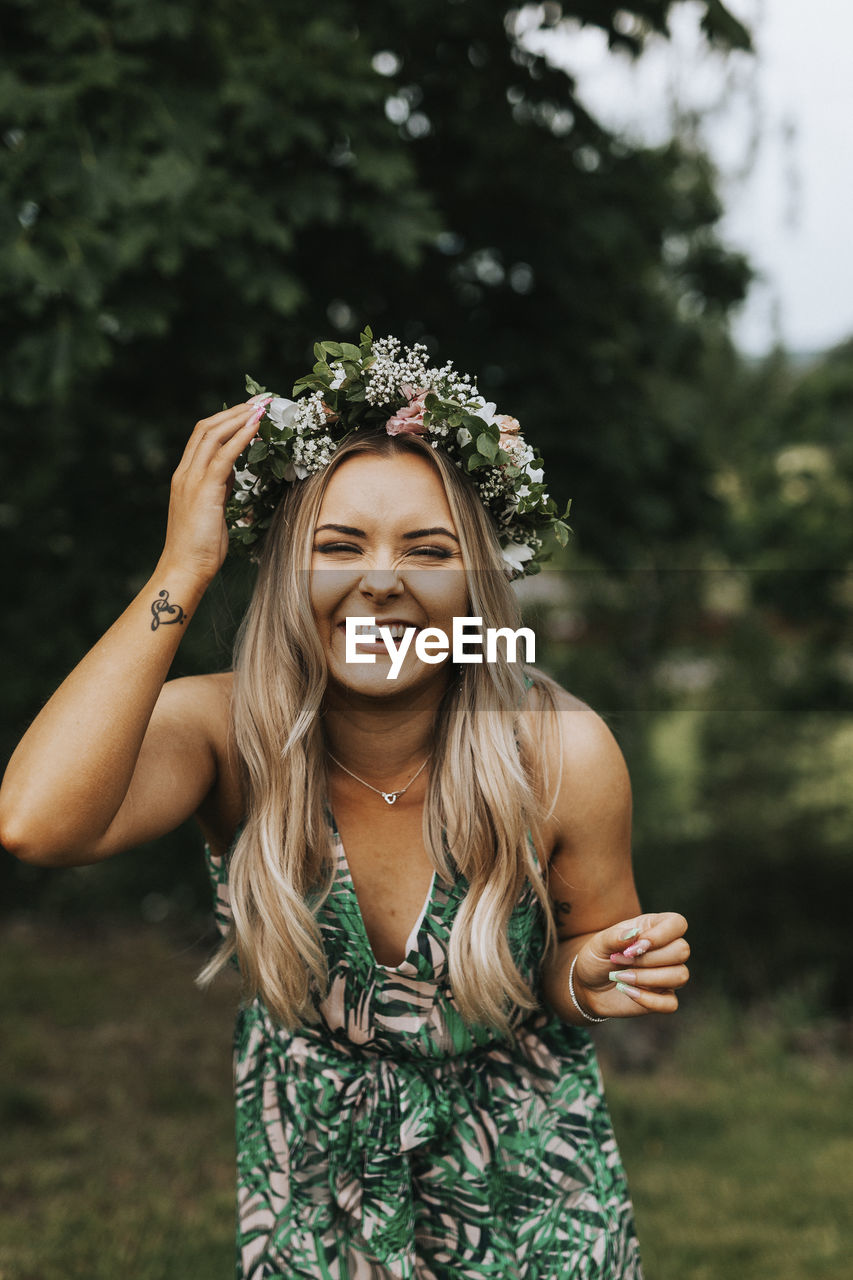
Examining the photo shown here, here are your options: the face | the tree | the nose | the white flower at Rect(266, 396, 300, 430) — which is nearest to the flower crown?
the white flower at Rect(266, 396, 300, 430)

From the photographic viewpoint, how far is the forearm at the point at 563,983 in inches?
83.4

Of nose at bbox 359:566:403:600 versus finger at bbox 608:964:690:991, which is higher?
nose at bbox 359:566:403:600

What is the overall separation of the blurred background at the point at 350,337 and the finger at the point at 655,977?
857 mm

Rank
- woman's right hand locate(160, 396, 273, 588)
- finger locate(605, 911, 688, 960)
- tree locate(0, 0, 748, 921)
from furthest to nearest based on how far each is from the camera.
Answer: tree locate(0, 0, 748, 921) < woman's right hand locate(160, 396, 273, 588) < finger locate(605, 911, 688, 960)

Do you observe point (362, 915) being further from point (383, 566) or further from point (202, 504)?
point (202, 504)

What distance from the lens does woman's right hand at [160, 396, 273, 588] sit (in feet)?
6.13

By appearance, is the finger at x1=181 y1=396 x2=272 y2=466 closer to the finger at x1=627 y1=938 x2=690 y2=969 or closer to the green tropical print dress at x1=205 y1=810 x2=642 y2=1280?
the green tropical print dress at x1=205 y1=810 x2=642 y2=1280

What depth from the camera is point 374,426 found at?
2139 millimetres

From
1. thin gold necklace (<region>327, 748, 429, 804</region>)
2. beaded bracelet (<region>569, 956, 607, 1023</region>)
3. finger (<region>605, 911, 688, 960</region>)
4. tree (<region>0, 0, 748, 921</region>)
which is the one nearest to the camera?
finger (<region>605, 911, 688, 960</region>)

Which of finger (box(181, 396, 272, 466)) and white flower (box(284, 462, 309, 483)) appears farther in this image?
white flower (box(284, 462, 309, 483))

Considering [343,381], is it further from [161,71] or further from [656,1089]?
[656,1089]

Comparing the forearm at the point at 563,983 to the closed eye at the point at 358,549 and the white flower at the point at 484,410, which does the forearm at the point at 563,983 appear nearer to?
the closed eye at the point at 358,549

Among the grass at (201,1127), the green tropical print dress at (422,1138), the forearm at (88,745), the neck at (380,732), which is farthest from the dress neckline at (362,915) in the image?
the grass at (201,1127)

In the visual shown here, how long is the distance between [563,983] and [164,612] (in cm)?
105
